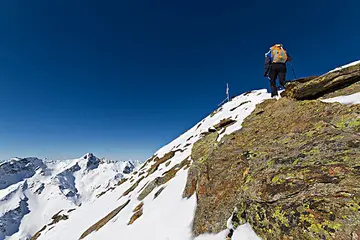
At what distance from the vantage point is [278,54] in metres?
14.5

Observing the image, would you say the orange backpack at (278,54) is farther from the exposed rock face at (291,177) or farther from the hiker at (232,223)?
the hiker at (232,223)

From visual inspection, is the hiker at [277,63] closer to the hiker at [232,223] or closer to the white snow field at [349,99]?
the white snow field at [349,99]

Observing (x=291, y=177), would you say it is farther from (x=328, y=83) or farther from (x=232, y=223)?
(x=328, y=83)

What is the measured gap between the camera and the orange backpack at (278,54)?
14.4 meters

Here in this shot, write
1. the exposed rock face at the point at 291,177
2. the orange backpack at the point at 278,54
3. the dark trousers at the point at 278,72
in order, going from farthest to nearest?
the dark trousers at the point at 278,72
the orange backpack at the point at 278,54
the exposed rock face at the point at 291,177

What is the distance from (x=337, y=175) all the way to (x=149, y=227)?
8.82 m

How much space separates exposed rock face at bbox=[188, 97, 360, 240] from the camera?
5023mm

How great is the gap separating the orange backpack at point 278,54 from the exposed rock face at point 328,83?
286 cm

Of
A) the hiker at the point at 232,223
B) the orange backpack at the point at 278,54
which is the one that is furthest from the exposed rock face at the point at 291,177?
the orange backpack at the point at 278,54

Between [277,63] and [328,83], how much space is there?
415 cm

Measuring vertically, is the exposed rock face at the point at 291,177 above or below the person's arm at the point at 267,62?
below

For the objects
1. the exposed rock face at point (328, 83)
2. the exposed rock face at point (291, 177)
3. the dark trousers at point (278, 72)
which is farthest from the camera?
the dark trousers at point (278, 72)

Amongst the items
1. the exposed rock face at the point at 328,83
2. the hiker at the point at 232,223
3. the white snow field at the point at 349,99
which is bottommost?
the hiker at the point at 232,223

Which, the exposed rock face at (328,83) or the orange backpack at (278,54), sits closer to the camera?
the exposed rock face at (328,83)
